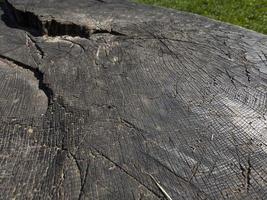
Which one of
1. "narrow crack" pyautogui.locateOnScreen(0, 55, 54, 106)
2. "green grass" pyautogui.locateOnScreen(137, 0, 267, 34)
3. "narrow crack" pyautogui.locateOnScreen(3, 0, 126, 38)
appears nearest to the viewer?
"narrow crack" pyautogui.locateOnScreen(0, 55, 54, 106)

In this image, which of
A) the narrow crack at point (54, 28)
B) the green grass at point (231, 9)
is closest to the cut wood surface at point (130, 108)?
the narrow crack at point (54, 28)

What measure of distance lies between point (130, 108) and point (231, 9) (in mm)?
3459

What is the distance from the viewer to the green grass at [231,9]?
454 centimetres

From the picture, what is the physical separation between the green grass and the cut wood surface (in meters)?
2.17

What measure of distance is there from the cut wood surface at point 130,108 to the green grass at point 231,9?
85.6 inches

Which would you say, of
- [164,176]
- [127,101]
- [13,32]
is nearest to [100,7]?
[13,32]

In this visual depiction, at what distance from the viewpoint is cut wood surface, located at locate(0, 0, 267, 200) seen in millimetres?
1404

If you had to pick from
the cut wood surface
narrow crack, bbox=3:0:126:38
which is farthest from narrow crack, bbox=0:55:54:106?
narrow crack, bbox=3:0:126:38

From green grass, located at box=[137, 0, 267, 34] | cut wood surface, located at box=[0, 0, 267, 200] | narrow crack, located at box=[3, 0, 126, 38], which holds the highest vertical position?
narrow crack, located at box=[3, 0, 126, 38]

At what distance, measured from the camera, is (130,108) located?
5.63ft

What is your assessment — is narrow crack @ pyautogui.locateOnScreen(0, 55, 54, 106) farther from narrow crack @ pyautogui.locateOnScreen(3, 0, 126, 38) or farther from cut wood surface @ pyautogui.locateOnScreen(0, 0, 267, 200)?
narrow crack @ pyautogui.locateOnScreen(3, 0, 126, 38)

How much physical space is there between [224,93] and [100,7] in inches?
48.2

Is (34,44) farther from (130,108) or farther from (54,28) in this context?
(130,108)

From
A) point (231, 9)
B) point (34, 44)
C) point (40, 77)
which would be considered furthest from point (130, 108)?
point (231, 9)
